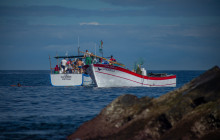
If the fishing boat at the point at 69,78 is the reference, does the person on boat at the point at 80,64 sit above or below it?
above

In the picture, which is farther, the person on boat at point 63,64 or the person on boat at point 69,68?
the person on boat at point 69,68

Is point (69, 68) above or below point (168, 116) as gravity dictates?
above

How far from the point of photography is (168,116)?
1024 cm

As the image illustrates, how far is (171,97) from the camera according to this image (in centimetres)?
1140

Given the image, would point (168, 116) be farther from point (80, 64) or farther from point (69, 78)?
point (80, 64)

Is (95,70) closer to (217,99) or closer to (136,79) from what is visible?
(136,79)

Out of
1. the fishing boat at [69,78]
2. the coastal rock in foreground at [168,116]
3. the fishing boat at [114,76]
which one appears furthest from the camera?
the fishing boat at [69,78]

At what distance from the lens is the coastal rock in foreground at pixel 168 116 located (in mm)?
9562

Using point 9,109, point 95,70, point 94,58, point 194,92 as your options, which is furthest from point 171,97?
point 94,58

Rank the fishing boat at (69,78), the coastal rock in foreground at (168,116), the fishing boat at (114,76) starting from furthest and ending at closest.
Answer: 1. the fishing boat at (69,78)
2. the fishing boat at (114,76)
3. the coastal rock in foreground at (168,116)

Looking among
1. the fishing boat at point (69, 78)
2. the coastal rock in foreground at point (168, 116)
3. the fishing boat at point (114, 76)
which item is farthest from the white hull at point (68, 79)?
the coastal rock in foreground at point (168, 116)

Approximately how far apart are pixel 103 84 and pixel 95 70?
205 cm

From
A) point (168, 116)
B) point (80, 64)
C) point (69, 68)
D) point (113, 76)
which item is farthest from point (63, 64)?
point (168, 116)

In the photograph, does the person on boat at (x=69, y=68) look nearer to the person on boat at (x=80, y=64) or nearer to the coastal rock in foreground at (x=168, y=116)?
the person on boat at (x=80, y=64)
